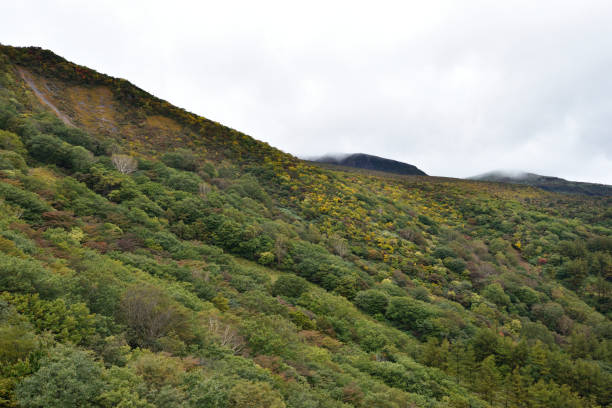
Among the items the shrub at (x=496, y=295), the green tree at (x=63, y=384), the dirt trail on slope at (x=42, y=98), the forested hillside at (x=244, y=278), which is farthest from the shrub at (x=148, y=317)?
the shrub at (x=496, y=295)

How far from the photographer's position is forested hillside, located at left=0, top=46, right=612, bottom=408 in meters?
10.8

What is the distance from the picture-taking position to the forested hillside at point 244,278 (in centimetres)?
1077

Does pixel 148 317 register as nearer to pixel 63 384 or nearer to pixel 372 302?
pixel 63 384

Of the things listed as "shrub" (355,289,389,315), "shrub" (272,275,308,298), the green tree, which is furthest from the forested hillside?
"shrub" (272,275,308,298)

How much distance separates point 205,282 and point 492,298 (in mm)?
44590

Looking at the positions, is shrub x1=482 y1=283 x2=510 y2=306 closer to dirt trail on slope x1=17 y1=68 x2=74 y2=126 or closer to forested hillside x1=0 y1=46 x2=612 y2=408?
forested hillside x1=0 y1=46 x2=612 y2=408

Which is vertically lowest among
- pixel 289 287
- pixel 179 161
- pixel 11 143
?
pixel 289 287

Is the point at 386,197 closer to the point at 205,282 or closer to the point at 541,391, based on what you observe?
the point at 541,391

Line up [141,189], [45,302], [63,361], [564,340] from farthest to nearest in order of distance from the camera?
1. [564,340]
2. [141,189]
3. [45,302]
4. [63,361]

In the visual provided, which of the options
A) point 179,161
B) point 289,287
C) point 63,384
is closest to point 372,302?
point 289,287

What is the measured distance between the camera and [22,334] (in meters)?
9.00

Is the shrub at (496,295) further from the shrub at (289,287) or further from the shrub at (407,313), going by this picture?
the shrub at (289,287)

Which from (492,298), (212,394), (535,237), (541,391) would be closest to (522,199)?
(535,237)

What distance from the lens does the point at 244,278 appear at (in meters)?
29.0
